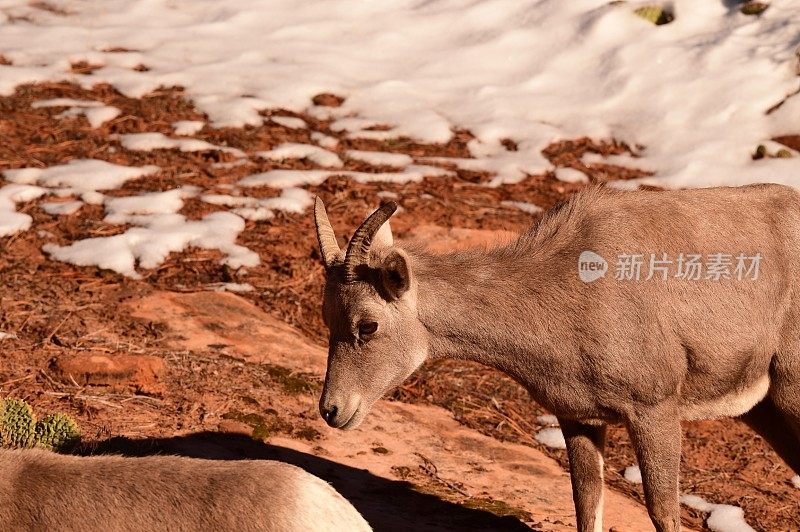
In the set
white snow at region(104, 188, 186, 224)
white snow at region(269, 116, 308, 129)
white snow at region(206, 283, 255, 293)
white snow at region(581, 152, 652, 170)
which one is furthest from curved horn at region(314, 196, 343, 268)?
white snow at region(581, 152, 652, 170)

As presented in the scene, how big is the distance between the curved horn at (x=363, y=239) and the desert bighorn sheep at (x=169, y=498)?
78.4 inches

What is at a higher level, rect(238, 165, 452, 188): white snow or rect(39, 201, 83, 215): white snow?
rect(39, 201, 83, 215): white snow

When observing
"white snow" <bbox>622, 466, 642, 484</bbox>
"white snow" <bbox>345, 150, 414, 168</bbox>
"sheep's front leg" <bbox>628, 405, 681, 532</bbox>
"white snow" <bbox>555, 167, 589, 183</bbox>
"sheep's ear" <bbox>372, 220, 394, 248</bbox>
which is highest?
"sheep's ear" <bbox>372, 220, 394, 248</bbox>

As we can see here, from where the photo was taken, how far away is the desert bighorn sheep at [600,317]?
7.20 metres

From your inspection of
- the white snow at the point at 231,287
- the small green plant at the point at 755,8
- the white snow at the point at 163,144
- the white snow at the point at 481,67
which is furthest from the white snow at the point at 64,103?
the small green plant at the point at 755,8

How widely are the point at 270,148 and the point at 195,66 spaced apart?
114 inches

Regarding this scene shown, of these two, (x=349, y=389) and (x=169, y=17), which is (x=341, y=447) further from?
(x=169, y=17)

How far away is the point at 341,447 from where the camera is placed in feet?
28.4

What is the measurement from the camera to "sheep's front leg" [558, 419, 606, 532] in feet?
25.2

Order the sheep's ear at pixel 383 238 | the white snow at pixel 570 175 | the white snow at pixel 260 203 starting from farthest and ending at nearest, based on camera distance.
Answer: the white snow at pixel 570 175 → the white snow at pixel 260 203 → the sheep's ear at pixel 383 238

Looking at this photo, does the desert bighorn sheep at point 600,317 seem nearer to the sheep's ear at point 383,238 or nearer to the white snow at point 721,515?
the sheep's ear at point 383,238

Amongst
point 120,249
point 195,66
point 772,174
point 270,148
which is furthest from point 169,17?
point 772,174

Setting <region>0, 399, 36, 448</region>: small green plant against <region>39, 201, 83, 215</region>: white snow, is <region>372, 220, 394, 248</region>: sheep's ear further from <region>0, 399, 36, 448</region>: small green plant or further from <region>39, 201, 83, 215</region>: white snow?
<region>39, 201, 83, 215</region>: white snow

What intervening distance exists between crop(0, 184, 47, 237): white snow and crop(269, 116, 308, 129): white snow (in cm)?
365
